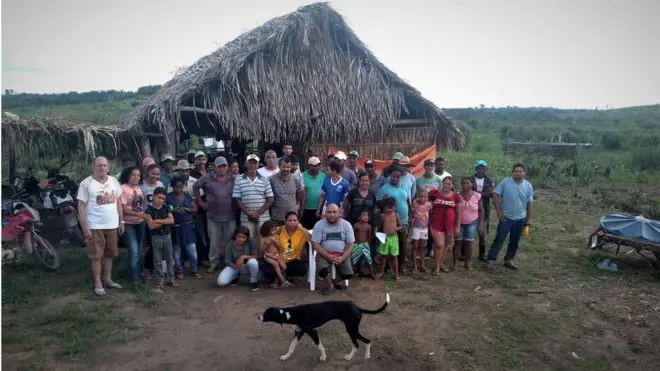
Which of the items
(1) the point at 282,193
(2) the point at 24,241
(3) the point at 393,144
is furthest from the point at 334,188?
(2) the point at 24,241

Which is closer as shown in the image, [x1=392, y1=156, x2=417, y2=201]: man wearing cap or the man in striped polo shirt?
the man in striped polo shirt

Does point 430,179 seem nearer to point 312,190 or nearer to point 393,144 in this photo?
point 312,190

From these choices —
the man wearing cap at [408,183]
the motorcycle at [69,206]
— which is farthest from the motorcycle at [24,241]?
the man wearing cap at [408,183]

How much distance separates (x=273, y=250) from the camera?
232 inches

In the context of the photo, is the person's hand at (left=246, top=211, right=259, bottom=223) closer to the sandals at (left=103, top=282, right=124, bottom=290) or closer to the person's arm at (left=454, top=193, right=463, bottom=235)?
the sandals at (left=103, top=282, right=124, bottom=290)

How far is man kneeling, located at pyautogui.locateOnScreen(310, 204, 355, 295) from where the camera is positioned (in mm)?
5762

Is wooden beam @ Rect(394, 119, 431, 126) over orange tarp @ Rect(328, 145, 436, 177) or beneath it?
over

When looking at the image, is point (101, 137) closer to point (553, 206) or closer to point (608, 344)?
point (608, 344)

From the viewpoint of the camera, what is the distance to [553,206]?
11852 millimetres

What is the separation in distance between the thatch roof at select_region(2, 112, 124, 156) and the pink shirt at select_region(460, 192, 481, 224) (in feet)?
18.7

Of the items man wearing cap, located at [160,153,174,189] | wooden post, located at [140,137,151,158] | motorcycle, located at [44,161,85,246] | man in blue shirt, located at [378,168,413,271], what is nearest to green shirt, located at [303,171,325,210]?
man in blue shirt, located at [378,168,413,271]

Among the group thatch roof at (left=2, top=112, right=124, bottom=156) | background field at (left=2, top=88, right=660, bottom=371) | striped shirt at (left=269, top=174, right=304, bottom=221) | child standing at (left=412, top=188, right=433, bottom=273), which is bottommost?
background field at (left=2, top=88, right=660, bottom=371)

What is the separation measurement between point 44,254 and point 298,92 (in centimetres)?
512

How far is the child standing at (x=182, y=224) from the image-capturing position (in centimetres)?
601
